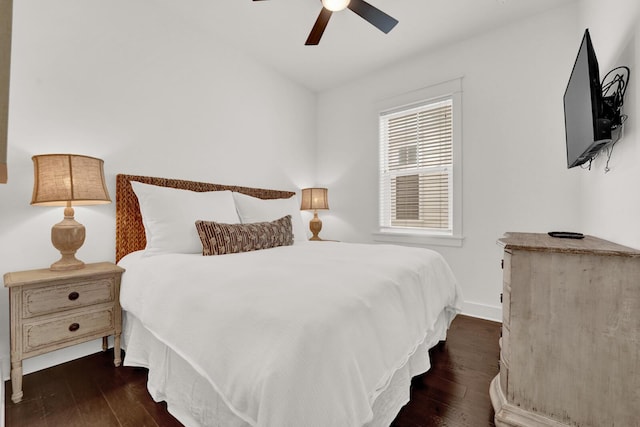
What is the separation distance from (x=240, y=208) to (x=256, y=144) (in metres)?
1.07

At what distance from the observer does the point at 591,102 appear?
1444mm

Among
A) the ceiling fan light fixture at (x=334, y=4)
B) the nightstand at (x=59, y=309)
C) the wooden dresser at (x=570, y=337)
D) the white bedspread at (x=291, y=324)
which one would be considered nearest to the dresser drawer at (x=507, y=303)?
the wooden dresser at (x=570, y=337)

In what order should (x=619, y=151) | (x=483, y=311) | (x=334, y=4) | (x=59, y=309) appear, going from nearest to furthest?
(x=619, y=151) → (x=59, y=309) → (x=334, y=4) → (x=483, y=311)

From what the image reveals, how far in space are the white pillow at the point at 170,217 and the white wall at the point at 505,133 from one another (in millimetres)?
2434

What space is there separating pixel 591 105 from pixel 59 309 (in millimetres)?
3065

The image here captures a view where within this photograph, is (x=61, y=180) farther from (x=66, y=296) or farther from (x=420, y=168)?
(x=420, y=168)

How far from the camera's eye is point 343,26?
2.79 meters

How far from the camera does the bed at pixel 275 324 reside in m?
0.85

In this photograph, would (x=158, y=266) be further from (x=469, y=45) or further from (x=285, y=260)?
(x=469, y=45)

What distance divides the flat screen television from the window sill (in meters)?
1.30

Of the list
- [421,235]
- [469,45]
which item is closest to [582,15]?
[469,45]

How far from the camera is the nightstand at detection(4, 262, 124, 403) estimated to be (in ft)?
5.05

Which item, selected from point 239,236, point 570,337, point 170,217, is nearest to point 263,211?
point 239,236

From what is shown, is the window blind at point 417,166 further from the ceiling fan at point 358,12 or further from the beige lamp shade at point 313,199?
the ceiling fan at point 358,12
